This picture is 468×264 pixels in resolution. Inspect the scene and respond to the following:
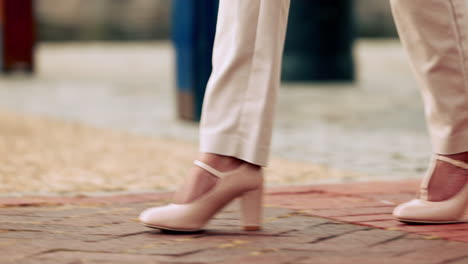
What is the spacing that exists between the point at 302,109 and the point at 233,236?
488 cm

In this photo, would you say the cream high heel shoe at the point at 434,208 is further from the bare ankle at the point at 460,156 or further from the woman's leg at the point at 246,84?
the woman's leg at the point at 246,84

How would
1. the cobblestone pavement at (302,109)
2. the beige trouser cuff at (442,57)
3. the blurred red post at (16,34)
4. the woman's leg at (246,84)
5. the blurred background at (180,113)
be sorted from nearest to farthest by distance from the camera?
the woman's leg at (246,84)
the beige trouser cuff at (442,57)
the blurred background at (180,113)
the cobblestone pavement at (302,109)
the blurred red post at (16,34)

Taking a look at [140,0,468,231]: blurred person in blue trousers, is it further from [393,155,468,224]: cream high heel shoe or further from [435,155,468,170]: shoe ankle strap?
[435,155,468,170]: shoe ankle strap

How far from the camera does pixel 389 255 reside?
2.02 metres

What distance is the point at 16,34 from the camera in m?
12.7

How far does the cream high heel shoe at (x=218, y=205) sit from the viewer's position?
7.46 ft

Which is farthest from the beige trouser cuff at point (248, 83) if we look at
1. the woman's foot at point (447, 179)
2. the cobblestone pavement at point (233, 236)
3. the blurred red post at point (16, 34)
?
the blurred red post at point (16, 34)

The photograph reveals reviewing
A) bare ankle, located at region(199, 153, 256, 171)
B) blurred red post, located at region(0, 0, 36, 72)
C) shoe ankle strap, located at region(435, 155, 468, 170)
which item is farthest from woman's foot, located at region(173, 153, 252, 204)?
blurred red post, located at region(0, 0, 36, 72)

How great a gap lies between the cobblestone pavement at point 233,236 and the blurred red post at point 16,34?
400 inches

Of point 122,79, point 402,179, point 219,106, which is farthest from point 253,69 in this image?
point 122,79

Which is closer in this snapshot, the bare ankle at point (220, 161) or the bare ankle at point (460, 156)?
the bare ankle at point (220, 161)

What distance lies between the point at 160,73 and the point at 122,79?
1.25 meters

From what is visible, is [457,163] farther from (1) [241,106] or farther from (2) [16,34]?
(2) [16,34]

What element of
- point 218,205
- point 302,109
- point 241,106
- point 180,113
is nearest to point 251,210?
point 218,205
